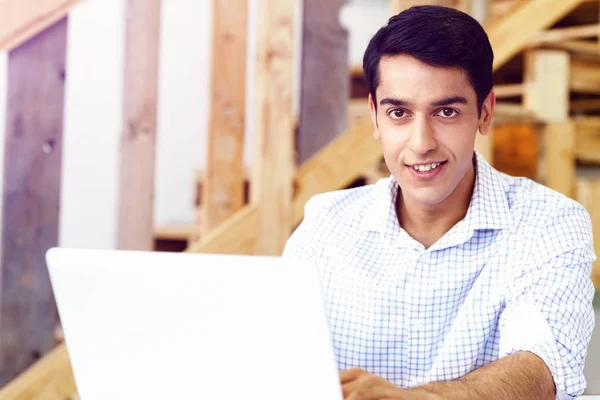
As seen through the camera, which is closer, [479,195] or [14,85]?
[479,195]

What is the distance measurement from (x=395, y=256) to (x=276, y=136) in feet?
2.77

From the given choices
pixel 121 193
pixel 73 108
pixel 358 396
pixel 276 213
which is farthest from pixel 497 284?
pixel 73 108

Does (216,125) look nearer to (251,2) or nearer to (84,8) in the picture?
(84,8)

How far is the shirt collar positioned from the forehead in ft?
0.51

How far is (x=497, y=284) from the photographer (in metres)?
1.30

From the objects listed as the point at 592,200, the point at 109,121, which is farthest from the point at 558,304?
the point at 109,121

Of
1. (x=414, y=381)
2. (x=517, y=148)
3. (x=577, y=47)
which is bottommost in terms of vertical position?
(x=414, y=381)

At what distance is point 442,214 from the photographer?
4.60 feet

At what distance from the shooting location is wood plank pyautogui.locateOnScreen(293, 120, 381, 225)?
2.24 meters

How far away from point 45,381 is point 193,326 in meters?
1.28

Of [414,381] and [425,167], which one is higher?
[425,167]

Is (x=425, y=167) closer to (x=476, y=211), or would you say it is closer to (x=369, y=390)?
(x=476, y=211)

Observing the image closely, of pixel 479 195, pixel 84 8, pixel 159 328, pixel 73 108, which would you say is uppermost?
pixel 84 8

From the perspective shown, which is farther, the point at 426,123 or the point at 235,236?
the point at 235,236
